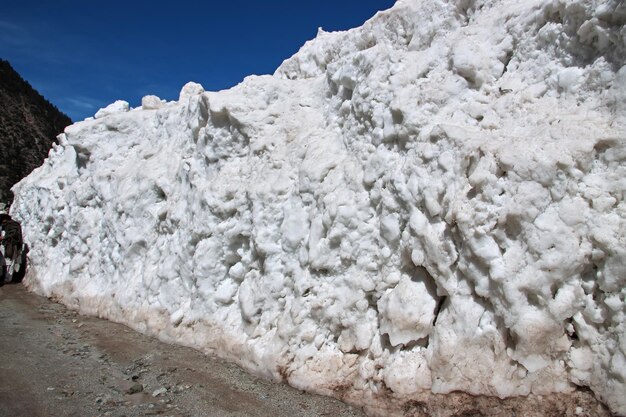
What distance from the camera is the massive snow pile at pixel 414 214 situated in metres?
3.96

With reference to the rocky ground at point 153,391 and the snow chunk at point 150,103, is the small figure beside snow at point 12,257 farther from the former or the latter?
the rocky ground at point 153,391

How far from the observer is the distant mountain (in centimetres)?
3919

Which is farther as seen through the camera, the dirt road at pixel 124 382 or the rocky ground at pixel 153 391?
the dirt road at pixel 124 382

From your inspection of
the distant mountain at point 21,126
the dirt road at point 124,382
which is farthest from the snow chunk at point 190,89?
the distant mountain at point 21,126

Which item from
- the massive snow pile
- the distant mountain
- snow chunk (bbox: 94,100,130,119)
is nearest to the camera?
the massive snow pile

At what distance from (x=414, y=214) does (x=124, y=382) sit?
12.8 ft

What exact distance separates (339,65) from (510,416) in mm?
4851

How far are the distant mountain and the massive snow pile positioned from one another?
31.3 metres

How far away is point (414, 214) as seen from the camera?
488cm

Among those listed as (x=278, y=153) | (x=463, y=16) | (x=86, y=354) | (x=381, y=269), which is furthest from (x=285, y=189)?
(x=86, y=354)

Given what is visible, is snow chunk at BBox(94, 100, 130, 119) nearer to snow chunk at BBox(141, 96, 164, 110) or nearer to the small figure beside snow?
snow chunk at BBox(141, 96, 164, 110)

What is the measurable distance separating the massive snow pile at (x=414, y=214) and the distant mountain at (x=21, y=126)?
31.3 metres

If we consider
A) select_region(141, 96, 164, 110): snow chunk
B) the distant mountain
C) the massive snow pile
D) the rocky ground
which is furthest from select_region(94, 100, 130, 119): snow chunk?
the distant mountain

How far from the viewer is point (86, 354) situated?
266 inches
